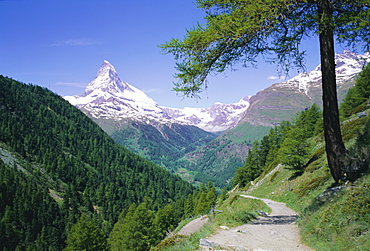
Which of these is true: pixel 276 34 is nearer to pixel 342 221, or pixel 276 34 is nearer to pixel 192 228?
pixel 342 221

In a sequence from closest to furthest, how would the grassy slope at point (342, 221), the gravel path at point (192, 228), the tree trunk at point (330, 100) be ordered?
the grassy slope at point (342, 221), the tree trunk at point (330, 100), the gravel path at point (192, 228)

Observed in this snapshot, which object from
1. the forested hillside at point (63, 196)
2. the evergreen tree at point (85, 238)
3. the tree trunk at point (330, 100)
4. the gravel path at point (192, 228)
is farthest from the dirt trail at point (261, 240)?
the evergreen tree at point (85, 238)

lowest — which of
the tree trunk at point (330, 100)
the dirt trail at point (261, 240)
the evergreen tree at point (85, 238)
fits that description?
the evergreen tree at point (85, 238)

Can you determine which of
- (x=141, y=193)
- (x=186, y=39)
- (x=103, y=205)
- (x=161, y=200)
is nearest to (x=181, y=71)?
(x=186, y=39)

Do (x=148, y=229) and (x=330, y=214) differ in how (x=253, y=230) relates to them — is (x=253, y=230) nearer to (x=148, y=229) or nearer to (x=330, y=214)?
(x=330, y=214)

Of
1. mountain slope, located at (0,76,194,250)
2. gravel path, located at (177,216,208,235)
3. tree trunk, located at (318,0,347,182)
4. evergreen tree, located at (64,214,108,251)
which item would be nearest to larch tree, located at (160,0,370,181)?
tree trunk, located at (318,0,347,182)

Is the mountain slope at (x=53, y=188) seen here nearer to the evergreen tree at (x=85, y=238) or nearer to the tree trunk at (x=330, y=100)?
the evergreen tree at (x=85, y=238)

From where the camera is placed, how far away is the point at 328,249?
21.2 feet

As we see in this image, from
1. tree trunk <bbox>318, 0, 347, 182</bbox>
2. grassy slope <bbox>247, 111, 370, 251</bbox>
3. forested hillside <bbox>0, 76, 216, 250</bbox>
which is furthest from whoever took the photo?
forested hillside <bbox>0, 76, 216, 250</bbox>

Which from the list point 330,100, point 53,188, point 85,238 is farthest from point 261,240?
point 53,188

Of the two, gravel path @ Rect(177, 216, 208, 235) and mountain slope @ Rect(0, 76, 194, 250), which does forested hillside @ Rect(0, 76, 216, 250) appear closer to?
mountain slope @ Rect(0, 76, 194, 250)

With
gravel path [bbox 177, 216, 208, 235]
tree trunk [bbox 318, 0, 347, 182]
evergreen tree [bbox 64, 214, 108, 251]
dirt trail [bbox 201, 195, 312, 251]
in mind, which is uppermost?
tree trunk [bbox 318, 0, 347, 182]

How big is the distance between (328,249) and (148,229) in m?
46.7

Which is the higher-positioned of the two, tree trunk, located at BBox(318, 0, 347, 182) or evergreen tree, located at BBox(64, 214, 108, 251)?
tree trunk, located at BBox(318, 0, 347, 182)
